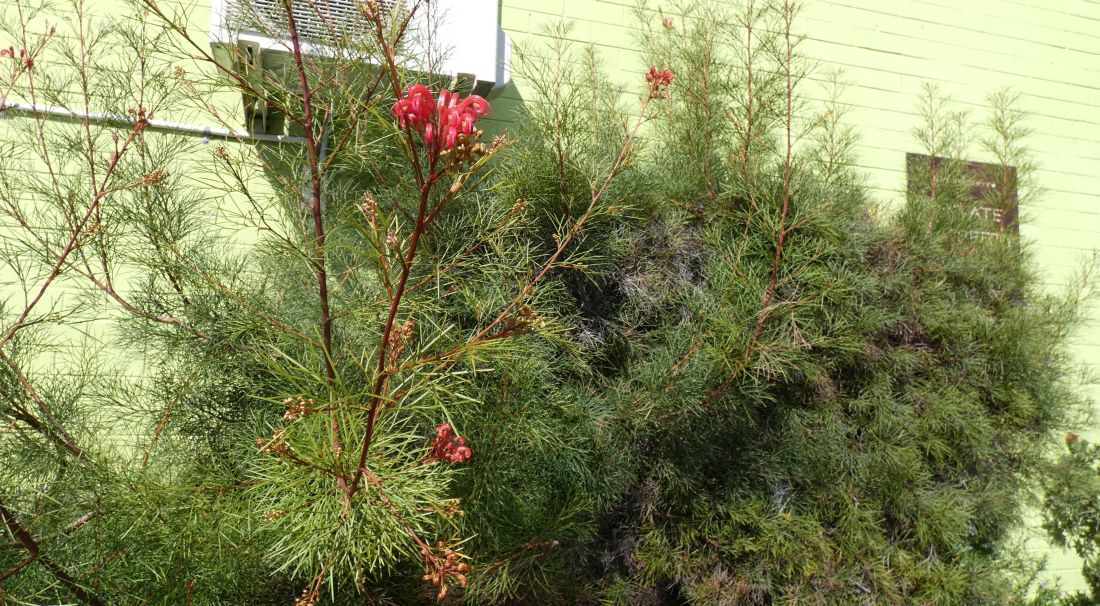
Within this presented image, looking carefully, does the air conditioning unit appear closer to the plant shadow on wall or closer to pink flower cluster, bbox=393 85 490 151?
the plant shadow on wall

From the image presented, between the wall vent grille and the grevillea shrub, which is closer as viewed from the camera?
the wall vent grille

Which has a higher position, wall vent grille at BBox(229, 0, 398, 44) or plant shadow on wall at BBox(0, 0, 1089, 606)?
wall vent grille at BBox(229, 0, 398, 44)

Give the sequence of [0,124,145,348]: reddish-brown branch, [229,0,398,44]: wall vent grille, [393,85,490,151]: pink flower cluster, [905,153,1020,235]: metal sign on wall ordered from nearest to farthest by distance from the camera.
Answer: [393,85,490,151]: pink flower cluster
[0,124,145,348]: reddish-brown branch
[229,0,398,44]: wall vent grille
[905,153,1020,235]: metal sign on wall

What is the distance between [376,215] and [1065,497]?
3.30m

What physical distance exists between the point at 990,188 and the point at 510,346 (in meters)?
2.74

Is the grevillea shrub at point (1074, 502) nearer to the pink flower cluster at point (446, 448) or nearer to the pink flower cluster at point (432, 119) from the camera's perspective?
the pink flower cluster at point (446, 448)

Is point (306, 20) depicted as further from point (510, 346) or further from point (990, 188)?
point (990, 188)

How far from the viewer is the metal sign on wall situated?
2.88 metres

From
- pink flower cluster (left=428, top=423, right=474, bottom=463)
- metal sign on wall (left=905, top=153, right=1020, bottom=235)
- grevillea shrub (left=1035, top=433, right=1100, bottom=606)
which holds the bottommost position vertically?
grevillea shrub (left=1035, top=433, right=1100, bottom=606)

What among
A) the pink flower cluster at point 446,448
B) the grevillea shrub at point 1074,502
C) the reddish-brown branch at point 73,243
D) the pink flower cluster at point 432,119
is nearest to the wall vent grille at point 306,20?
the reddish-brown branch at point 73,243

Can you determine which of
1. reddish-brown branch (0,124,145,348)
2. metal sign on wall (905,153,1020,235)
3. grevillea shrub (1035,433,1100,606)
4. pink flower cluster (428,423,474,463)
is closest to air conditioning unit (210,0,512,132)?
reddish-brown branch (0,124,145,348)

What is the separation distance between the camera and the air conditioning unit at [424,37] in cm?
163

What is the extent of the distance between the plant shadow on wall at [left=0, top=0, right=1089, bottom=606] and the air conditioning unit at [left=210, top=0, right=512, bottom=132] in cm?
7

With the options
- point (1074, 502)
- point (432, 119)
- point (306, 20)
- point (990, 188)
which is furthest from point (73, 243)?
point (1074, 502)
